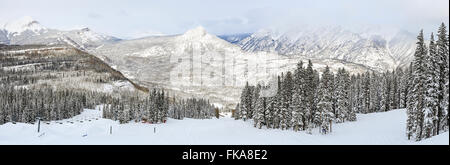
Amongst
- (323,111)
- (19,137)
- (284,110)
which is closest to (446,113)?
(323,111)

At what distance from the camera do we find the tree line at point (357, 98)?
3434cm

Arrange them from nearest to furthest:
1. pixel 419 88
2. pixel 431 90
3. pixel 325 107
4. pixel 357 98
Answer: pixel 431 90 → pixel 419 88 → pixel 325 107 → pixel 357 98

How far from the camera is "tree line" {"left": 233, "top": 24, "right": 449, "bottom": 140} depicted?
3434cm

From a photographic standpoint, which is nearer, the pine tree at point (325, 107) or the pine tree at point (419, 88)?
the pine tree at point (419, 88)

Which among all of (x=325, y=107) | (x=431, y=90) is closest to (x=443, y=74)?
(x=431, y=90)

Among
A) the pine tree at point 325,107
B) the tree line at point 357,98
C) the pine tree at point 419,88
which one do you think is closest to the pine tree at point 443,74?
the tree line at point 357,98

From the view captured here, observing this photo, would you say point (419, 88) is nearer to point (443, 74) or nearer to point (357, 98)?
point (443, 74)

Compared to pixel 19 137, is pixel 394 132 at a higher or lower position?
lower

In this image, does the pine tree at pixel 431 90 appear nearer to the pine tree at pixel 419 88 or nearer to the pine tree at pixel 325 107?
the pine tree at pixel 419 88

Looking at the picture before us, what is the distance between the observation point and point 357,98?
3622 inches

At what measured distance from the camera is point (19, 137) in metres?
25.4
